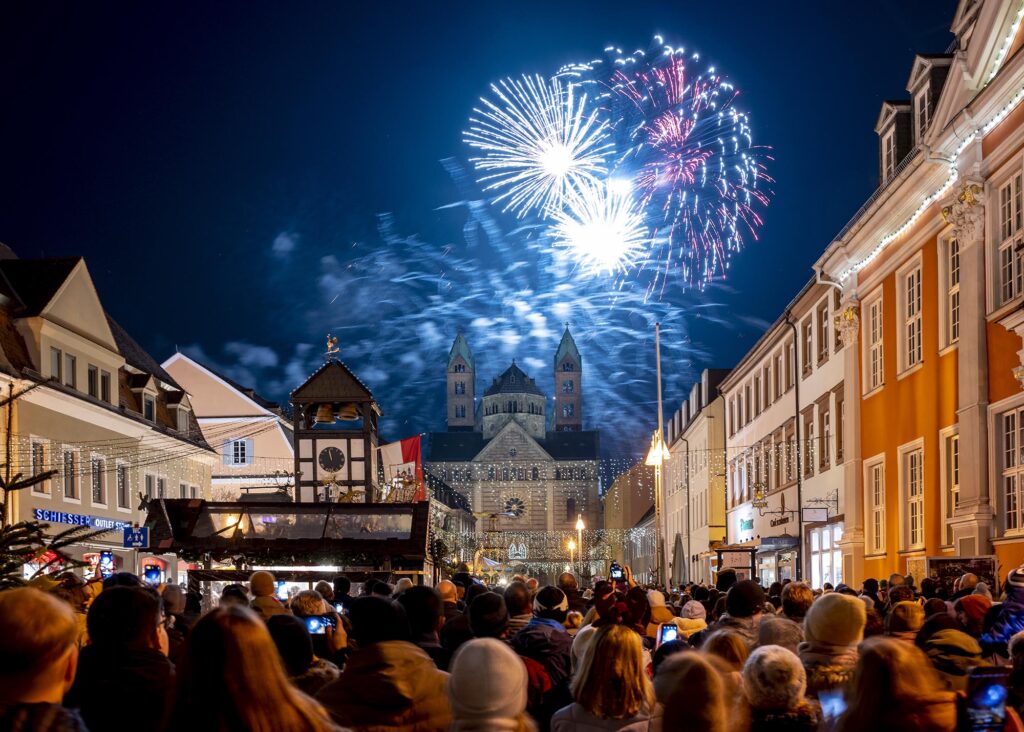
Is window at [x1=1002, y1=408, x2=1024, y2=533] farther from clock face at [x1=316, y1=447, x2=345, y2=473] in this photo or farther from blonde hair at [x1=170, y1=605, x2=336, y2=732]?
blonde hair at [x1=170, y1=605, x2=336, y2=732]

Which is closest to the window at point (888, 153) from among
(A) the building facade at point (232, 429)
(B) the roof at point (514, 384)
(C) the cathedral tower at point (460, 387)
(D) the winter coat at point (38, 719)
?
(D) the winter coat at point (38, 719)

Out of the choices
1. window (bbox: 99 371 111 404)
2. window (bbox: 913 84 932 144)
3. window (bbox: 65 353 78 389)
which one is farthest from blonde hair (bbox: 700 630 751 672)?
window (bbox: 99 371 111 404)

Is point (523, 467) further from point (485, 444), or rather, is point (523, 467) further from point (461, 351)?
point (461, 351)

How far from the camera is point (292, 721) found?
361 centimetres

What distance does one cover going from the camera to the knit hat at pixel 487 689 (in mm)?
4645

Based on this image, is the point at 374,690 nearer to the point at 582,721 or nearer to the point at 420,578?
the point at 582,721

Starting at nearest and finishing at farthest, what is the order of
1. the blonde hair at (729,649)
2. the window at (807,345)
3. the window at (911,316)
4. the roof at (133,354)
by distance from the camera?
the blonde hair at (729,649) < the window at (911,316) < the window at (807,345) < the roof at (133,354)

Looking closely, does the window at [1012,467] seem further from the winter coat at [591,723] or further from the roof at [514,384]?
the roof at [514,384]

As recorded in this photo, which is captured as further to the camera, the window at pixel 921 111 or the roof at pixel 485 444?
the roof at pixel 485 444

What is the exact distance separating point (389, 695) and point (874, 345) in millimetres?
24337

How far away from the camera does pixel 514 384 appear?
538 feet

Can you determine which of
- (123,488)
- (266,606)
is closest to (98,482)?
(123,488)

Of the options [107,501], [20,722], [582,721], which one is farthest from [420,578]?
[20,722]

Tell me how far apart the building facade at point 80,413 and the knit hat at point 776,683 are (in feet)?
83.8
